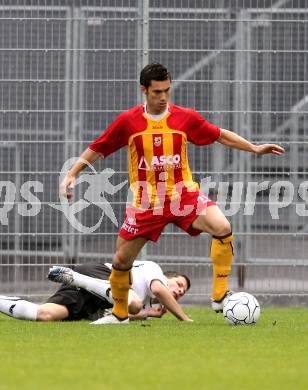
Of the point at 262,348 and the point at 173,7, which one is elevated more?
the point at 173,7

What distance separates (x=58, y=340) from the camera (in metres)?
7.45

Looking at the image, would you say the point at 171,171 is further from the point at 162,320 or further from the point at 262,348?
the point at 262,348

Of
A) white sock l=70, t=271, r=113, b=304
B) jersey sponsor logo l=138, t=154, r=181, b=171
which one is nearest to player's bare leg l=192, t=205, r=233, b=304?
jersey sponsor logo l=138, t=154, r=181, b=171

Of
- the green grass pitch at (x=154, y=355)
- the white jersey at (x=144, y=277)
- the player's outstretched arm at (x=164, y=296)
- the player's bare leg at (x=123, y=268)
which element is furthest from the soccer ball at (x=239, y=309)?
the player's bare leg at (x=123, y=268)

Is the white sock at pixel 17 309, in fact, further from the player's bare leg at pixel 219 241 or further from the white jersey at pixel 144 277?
the player's bare leg at pixel 219 241

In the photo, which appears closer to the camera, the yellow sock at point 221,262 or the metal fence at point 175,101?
the yellow sock at point 221,262

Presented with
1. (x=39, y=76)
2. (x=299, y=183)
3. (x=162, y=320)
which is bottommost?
(x=162, y=320)

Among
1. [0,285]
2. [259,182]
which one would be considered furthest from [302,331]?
[0,285]

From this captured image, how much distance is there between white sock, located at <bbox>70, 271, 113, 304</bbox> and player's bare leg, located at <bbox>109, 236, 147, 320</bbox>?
1.22 ft

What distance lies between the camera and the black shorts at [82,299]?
31.0 ft

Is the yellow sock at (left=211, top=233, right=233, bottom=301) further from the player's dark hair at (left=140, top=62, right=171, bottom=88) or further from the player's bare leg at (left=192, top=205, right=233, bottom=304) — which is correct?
the player's dark hair at (left=140, top=62, right=171, bottom=88)

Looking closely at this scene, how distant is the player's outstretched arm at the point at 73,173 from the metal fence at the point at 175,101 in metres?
2.33

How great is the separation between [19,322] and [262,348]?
2.83 metres

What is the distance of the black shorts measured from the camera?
946 cm
